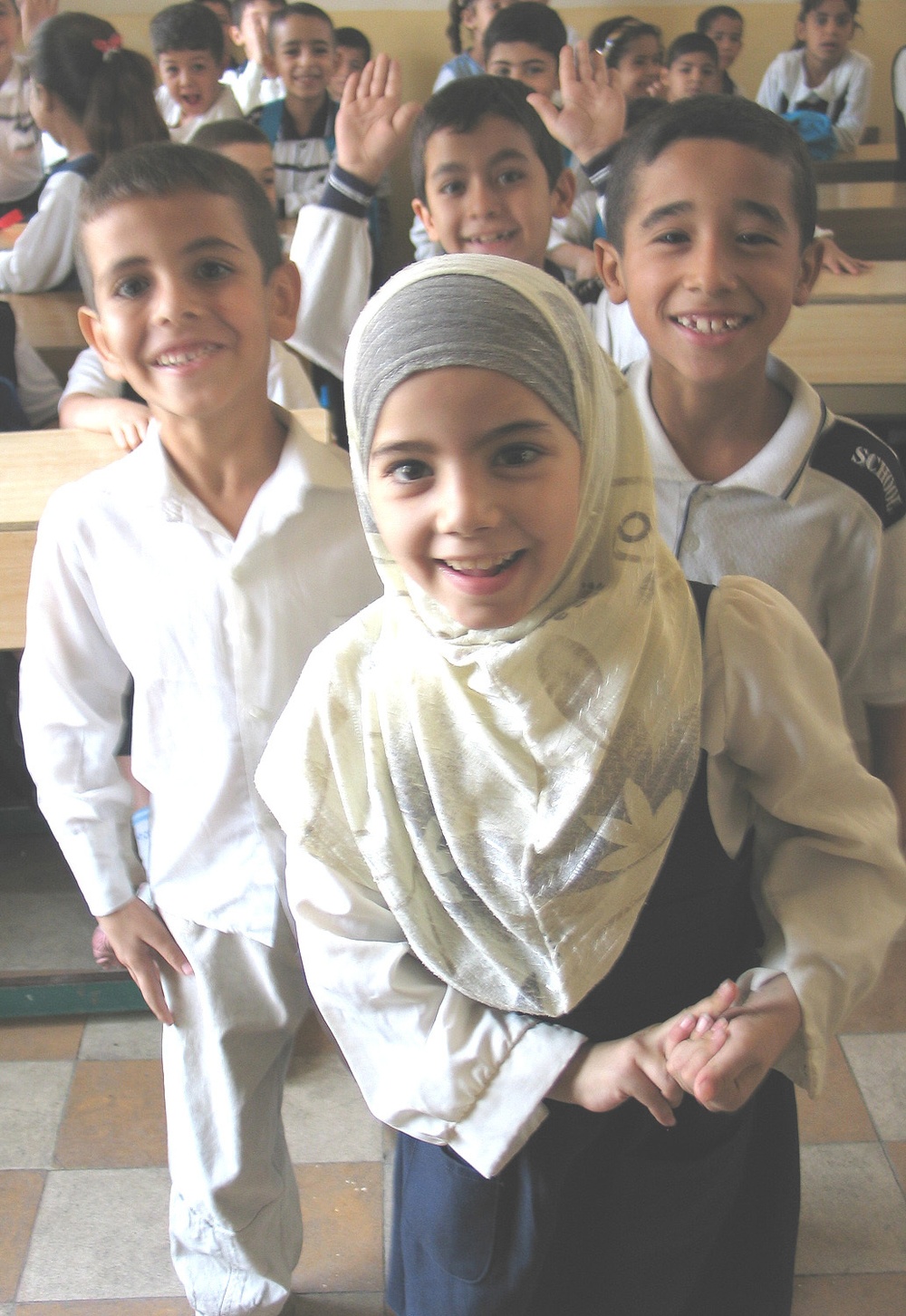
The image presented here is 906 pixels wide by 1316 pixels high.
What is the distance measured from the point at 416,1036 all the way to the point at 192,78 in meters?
4.58

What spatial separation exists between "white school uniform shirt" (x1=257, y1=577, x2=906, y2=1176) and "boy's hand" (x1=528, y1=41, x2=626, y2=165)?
1.26 meters

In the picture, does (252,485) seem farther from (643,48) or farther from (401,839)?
(643,48)

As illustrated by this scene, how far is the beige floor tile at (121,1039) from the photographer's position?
1.94 m

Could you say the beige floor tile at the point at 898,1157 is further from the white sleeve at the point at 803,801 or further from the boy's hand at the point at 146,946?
the boy's hand at the point at 146,946

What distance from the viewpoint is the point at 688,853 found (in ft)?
2.90

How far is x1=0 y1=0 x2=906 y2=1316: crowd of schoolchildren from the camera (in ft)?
2.61

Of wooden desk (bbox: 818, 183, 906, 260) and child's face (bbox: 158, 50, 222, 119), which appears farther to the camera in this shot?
child's face (bbox: 158, 50, 222, 119)

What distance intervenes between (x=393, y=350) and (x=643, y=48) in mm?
4932

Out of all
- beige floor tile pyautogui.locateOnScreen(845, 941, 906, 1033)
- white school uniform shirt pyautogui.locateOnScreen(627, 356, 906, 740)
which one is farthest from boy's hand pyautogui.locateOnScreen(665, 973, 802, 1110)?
beige floor tile pyautogui.locateOnScreen(845, 941, 906, 1033)

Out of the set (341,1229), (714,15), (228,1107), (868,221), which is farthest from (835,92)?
(228,1107)

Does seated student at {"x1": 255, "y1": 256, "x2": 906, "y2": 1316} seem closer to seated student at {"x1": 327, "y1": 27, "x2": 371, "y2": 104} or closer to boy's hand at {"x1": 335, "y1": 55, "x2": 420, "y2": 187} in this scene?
boy's hand at {"x1": 335, "y1": 55, "x2": 420, "y2": 187}

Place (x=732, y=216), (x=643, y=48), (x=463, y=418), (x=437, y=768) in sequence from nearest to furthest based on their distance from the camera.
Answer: (x=463, y=418) < (x=437, y=768) < (x=732, y=216) < (x=643, y=48)

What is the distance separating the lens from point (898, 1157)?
1.68 metres

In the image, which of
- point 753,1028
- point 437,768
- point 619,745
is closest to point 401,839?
point 437,768
